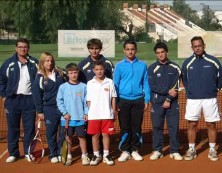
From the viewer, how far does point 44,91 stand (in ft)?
20.2

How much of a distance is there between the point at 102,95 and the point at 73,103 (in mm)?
403

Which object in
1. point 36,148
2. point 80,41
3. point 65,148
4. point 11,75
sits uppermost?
point 80,41

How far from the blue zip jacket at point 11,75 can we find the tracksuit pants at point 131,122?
4.30 ft

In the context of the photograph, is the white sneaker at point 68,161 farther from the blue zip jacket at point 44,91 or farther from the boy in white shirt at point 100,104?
the blue zip jacket at point 44,91

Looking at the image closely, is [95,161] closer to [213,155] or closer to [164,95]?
[164,95]

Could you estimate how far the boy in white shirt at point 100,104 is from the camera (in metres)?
6.07

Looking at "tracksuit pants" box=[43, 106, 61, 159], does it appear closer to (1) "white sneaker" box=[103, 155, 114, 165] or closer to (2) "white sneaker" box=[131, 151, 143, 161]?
(1) "white sneaker" box=[103, 155, 114, 165]

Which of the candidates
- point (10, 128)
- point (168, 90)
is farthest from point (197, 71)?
point (10, 128)

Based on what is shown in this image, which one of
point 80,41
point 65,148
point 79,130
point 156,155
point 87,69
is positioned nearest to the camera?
point 65,148

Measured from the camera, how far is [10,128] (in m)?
6.42

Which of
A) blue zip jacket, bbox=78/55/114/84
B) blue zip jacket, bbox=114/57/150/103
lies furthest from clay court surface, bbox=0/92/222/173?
blue zip jacket, bbox=78/55/114/84

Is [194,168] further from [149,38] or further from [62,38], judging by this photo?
[149,38]

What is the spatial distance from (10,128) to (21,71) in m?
0.85

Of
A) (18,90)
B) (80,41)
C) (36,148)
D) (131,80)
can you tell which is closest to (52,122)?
(18,90)
